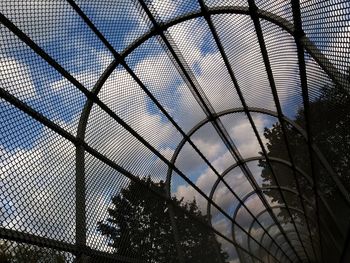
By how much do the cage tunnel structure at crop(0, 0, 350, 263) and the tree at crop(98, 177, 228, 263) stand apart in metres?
0.03

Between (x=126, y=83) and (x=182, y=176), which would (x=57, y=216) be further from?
(x=182, y=176)

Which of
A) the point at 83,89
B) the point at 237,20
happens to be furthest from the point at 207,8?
the point at 83,89

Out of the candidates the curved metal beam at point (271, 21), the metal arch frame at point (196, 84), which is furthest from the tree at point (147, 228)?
the curved metal beam at point (271, 21)

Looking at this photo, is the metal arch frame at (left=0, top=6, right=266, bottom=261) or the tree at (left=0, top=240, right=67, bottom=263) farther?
the metal arch frame at (left=0, top=6, right=266, bottom=261)

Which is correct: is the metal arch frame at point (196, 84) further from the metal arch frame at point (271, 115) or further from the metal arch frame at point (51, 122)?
the metal arch frame at point (51, 122)

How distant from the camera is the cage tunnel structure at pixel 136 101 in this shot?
150 inches

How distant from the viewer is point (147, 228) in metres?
6.50

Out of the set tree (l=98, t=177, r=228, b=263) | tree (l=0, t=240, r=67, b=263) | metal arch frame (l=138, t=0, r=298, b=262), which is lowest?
tree (l=0, t=240, r=67, b=263)

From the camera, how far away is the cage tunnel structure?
3.82 m

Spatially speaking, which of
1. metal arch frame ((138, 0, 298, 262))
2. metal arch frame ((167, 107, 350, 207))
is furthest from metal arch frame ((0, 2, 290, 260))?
metal arch frame ((167, 107, 350, 207))

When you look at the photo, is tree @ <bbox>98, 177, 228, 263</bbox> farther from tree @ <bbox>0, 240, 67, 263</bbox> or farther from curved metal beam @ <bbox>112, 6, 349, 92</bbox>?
curved metal beam @ <bbox>112, 6, 349, 92</bbox>

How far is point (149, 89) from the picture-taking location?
6277 millimetres

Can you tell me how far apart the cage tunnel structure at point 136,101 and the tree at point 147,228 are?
3 centimetres

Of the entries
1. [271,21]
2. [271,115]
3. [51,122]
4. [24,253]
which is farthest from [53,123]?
[271,115]
